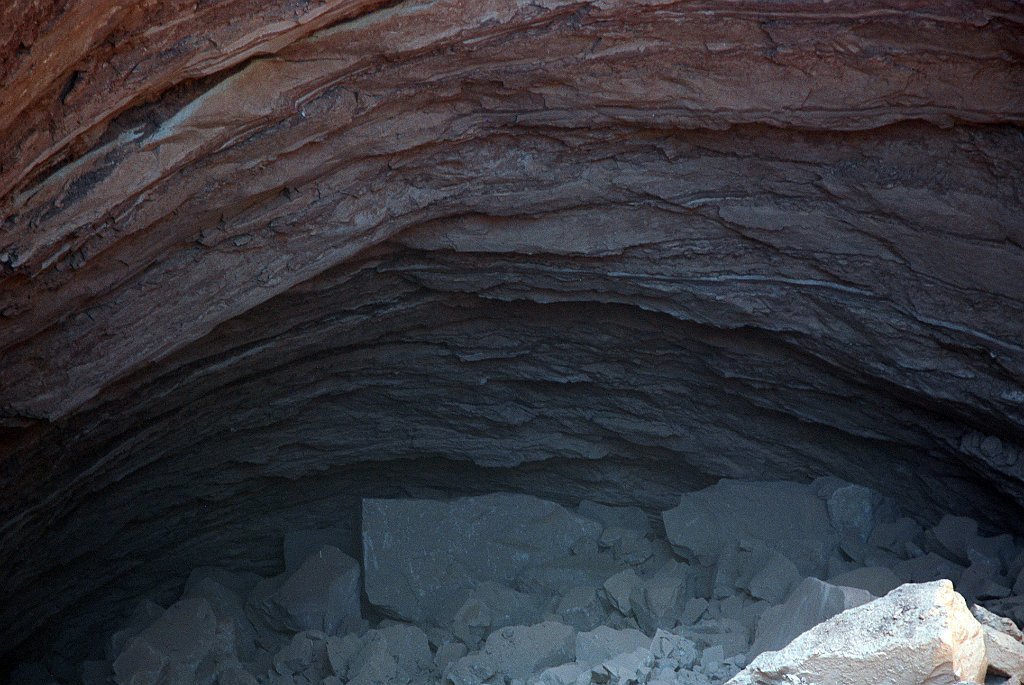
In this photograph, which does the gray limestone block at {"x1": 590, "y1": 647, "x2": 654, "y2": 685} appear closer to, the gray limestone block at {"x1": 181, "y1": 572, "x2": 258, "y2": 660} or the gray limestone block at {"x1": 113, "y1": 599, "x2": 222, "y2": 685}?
the gray limestone block at {"x1": 113, "y1": 599, "x2": 222, "y2": 685}

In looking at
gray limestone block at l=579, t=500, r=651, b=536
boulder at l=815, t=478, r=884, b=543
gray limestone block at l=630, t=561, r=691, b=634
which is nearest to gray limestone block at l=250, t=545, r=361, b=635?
gray limestone block at l=579, t=500, r=651, b=536

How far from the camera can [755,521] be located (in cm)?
533

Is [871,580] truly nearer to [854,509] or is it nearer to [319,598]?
[854,509]

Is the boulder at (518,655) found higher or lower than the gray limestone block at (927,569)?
higher

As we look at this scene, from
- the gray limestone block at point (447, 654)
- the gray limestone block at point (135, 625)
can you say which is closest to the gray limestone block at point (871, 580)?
the gray limestone block at point (447, 654)

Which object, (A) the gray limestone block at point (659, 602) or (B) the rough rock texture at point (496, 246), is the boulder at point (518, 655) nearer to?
(A) the gray limestone block at point (659, 602)

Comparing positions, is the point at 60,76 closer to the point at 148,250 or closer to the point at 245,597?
the point at 148,250

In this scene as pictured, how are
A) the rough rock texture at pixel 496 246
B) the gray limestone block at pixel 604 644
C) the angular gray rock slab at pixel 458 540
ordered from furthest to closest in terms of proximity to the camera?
1. the angular gray rock slab at pixel 458 540
2. the gray limestone block at pixel 604 644
3. the rough rock texture at pixel 496 246

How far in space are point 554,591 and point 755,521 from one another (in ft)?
4.19

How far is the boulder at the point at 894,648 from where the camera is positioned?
8.44 ft

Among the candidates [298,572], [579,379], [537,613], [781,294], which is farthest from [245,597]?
[781,294]

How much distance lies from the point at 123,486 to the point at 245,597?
1572mm

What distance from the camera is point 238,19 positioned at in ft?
10.6

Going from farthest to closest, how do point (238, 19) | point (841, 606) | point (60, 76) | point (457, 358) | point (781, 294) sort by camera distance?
1. point (457, 358)
2. point (781, 294)
3. point (841, 606)
4. point (238, 19)
5. point (60, 76)
